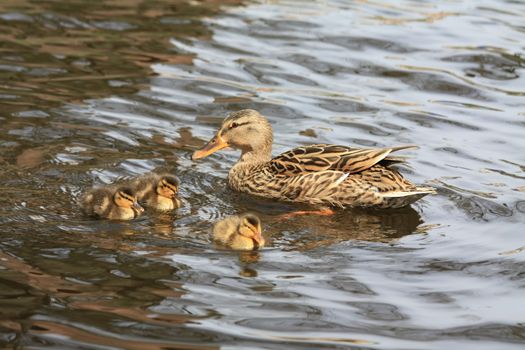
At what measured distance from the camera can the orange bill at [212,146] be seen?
32.1 ft

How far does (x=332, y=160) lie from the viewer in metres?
9.25

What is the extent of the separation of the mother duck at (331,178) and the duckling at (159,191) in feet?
3.51

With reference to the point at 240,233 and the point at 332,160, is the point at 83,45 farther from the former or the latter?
the point at 240,233

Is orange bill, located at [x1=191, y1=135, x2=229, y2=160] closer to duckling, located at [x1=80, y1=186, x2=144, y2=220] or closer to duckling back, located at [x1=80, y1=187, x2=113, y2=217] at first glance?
duckling, located at [x1=80, y1=186, x2=144, y2=220]

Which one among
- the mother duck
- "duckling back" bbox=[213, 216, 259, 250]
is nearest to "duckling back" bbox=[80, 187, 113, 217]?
"duckling back" bbox=[213, 216, 259, 250]

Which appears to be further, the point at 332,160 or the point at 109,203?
the point at 332,160

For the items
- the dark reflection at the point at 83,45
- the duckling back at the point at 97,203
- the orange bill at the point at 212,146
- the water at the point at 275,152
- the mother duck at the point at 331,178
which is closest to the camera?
the water at the point at 275,152

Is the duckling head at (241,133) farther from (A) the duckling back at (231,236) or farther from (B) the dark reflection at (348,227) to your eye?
(A) the duckling back at (231,236)

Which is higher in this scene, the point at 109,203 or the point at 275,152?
the point at 109,203

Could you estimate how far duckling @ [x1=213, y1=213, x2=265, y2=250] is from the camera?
7.64m

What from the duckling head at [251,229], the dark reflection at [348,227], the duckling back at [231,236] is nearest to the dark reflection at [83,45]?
the dark reflection at [348,227]

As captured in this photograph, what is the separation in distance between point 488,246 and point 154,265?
2292mm

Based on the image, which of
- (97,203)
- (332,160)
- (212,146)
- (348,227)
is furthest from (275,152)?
(97,203)

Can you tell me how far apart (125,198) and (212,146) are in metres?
1.91
